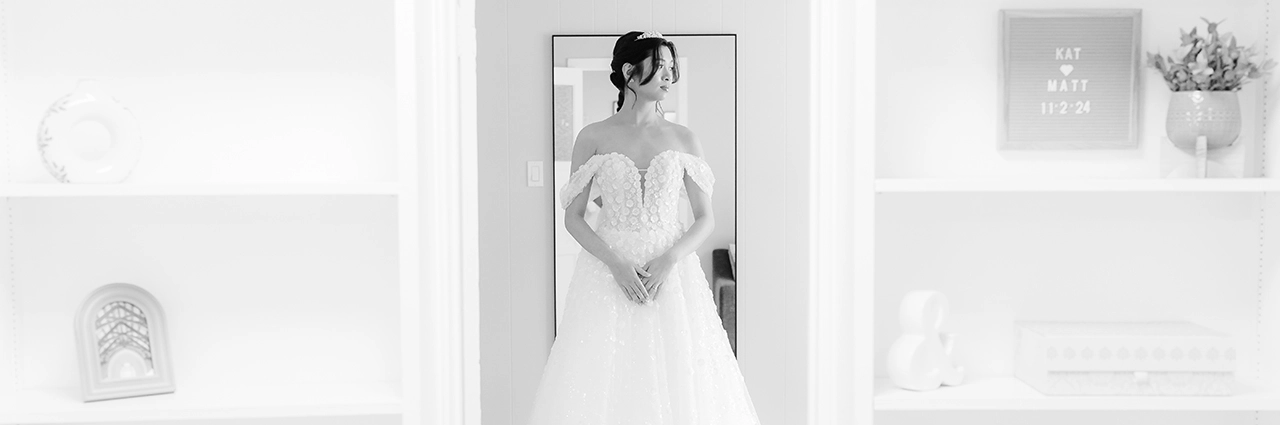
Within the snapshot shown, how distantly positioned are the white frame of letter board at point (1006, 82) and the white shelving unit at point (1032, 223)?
0.06 ft

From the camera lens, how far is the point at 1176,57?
167cm

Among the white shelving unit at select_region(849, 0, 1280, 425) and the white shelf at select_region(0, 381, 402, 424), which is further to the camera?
the white shelving unit at select_region(849, 0, 1280, 425)

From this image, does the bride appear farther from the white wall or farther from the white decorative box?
the white decorative box

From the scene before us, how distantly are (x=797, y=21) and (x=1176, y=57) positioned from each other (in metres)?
1.84

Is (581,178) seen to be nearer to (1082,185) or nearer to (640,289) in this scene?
(640,289)

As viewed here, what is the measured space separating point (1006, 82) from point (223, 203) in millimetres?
1397

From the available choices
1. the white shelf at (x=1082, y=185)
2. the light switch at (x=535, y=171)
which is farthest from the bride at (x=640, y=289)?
the white shelf at (x=1082, y=185)

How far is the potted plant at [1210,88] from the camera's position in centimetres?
157

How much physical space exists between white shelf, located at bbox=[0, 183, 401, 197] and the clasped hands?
1.30 m

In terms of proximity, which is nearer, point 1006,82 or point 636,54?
point 1006,82

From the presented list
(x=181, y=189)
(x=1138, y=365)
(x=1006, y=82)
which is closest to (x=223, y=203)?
(x=181, y=189)

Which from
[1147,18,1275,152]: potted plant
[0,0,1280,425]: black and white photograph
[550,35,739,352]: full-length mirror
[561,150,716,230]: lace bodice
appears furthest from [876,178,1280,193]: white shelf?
[550,35,739,352]: full-length mirror

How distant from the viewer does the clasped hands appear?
8.67 ft

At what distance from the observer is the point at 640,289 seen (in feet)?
8.66
